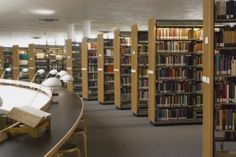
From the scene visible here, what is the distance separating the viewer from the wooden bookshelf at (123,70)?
1100cm

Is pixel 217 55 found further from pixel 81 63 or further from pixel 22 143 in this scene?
pixel 81 63

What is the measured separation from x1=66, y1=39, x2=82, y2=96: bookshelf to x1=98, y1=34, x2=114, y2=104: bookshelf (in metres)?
2.03

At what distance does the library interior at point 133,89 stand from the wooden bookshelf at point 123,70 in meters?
0.03

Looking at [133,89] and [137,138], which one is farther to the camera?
[133,89]

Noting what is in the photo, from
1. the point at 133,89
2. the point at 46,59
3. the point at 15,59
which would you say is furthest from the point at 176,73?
the point at 15,59

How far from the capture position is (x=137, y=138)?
7016 millimetres

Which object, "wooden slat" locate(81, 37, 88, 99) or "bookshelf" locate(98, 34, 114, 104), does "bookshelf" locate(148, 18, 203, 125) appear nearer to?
"bookshelf" locate(98, 34, 114, 104)

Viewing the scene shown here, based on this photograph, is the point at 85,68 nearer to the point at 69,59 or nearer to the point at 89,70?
the point at 89,70

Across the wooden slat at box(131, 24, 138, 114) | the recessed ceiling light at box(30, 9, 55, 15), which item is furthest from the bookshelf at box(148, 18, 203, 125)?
the recessed ceiling light at box(30, 9, 55, 15)

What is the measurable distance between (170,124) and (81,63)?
6.43 metres

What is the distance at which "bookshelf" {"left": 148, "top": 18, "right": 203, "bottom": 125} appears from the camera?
8.38m

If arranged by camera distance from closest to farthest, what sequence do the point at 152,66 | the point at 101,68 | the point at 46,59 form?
the point at 152,66 < the point at 101,68 < the point at 46,59

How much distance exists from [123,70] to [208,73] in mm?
6417

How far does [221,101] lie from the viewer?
5039 mm
